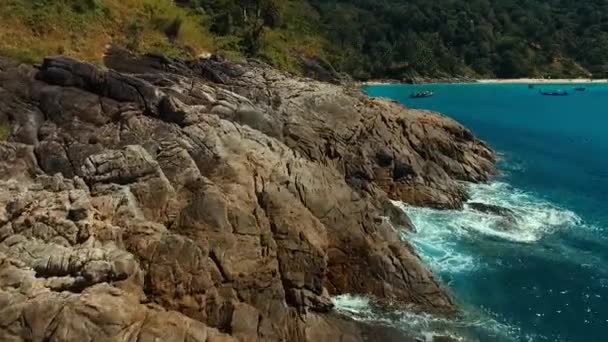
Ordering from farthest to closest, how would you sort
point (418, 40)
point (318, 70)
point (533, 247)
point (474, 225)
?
point (418, 40)
point (318, 70)
point (474, 225)
point (533, 247)

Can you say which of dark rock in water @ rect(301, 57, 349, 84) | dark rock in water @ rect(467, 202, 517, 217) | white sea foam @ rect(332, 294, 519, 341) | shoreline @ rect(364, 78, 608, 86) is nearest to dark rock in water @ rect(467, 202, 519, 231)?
dark rock in water @ rect(467, 202, 517, 217)

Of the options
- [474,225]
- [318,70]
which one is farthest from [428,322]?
[318,70]

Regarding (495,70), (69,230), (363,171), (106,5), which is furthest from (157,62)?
(495,70)

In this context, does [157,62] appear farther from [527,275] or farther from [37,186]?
[527,275]

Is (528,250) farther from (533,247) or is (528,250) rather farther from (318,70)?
(318,70)

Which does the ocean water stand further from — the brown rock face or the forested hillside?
the forested hillside

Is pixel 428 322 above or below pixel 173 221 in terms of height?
below

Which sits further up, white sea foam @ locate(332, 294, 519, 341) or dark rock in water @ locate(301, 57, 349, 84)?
white sea foam @ locate(332, 294, 519, 341)
